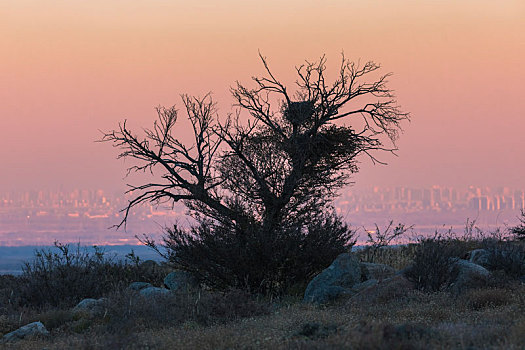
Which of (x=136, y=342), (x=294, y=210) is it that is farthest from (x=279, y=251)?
(x=136, y=342)

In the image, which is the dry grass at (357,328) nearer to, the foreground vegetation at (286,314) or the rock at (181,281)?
the foreground vegetation at (286,314)

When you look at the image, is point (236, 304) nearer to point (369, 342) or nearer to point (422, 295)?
point (422, 295)

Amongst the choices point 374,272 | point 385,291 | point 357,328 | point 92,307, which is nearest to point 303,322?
point 357,328

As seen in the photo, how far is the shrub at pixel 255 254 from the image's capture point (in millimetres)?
19797

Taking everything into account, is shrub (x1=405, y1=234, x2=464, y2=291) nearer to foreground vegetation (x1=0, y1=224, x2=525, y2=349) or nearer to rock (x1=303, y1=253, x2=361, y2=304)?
foreground vegetation (x1=0, y1=224, x2=525, y2=349)

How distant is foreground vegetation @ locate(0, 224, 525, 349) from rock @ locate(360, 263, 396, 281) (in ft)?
7.78

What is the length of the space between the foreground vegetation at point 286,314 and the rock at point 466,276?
0.20 meters

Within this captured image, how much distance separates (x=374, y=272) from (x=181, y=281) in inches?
260

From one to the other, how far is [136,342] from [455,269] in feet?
32.6

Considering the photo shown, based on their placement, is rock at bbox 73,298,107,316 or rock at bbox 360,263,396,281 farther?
rock at bbox 360,263,396,281

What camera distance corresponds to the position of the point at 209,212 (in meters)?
21.7

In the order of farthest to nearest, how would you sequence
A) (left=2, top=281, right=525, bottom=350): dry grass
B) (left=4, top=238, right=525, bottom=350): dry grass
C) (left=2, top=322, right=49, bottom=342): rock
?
(left=2, top=322, right=49, bottom=342): rock
(left=4, top=238, right=525, bottom=350): dry grass
(left=2, top=281, right=525, bottom=350): dry grass

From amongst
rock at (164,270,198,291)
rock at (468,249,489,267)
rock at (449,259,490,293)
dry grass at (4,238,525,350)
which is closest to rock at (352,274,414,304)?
dry grass at (4,238,525,350)

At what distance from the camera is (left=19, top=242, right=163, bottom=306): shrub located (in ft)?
68.5
